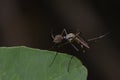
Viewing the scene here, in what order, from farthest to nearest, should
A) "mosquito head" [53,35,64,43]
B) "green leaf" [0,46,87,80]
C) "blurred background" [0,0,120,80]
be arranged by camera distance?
"blurred background" [0,0,120,80] < "mosquito head" [53,35,64,43] < "green leaf" [0,46,87,80]

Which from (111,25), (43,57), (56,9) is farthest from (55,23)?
(43,57)

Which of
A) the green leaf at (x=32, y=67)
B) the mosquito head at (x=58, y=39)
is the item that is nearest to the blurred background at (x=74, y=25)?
the mosquito head at (x=58, y=39)

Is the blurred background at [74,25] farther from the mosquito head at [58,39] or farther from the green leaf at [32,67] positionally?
the green leaf at [32,67]

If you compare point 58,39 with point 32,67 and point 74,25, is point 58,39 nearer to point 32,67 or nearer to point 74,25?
point 32,67

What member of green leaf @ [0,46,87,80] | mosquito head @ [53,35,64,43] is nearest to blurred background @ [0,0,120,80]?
mosquito head @ [53,35,64,43]

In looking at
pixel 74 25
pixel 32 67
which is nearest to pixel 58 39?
pixel 32 67

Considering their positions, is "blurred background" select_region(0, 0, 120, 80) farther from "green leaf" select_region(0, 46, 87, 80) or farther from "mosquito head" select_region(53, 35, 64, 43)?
"green leaf" select_region(0, 46, 87, 80)
